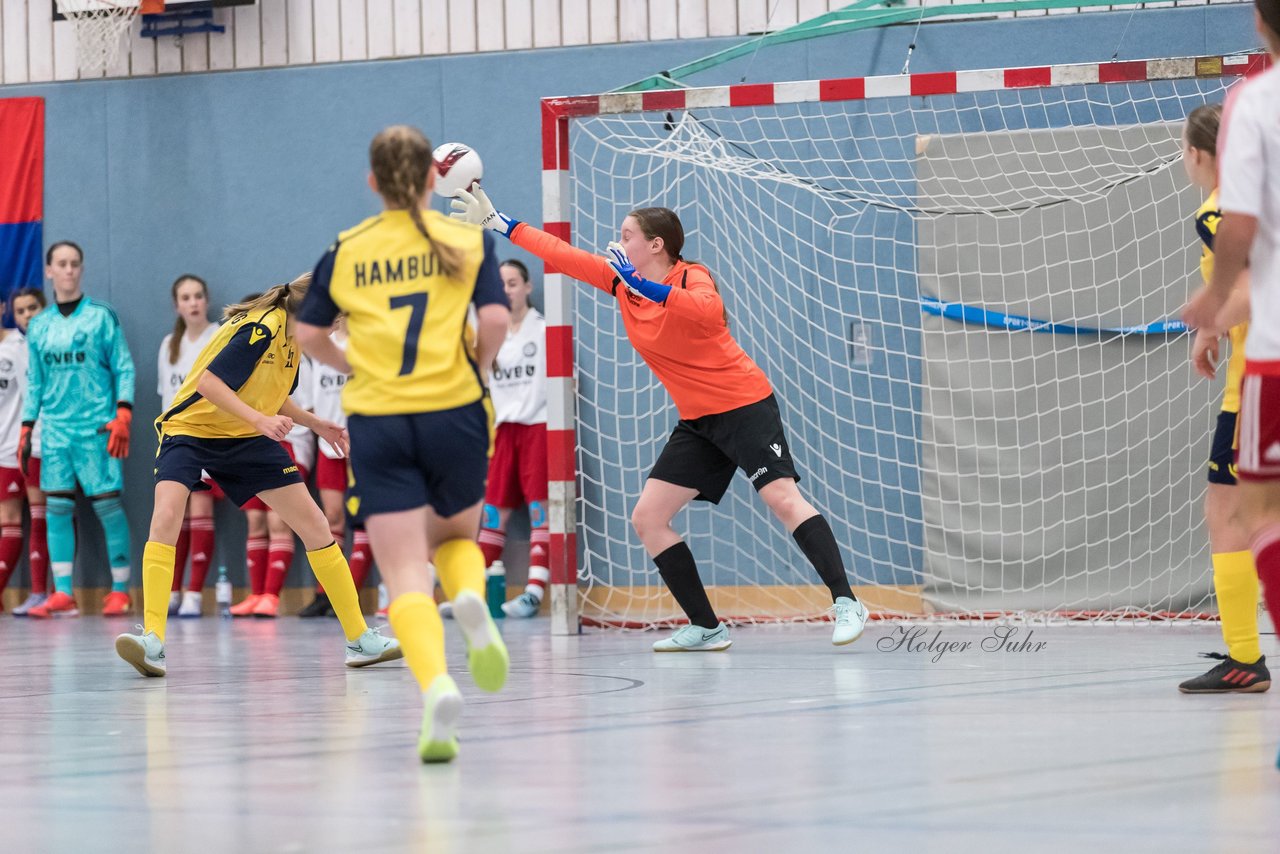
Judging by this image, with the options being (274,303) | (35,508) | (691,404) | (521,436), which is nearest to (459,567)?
(274,303)

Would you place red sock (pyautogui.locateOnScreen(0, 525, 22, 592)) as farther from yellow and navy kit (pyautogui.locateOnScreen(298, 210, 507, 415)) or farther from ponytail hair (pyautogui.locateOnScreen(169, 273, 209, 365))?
yellow and navy kit (pyautogui.locateOnScreen(298, 210, 507, 415))

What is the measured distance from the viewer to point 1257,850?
2.59 m

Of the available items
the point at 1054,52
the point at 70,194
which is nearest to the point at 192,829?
the point at 1054,52

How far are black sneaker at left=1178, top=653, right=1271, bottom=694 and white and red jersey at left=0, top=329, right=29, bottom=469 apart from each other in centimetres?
855

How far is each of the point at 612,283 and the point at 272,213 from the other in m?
4.66

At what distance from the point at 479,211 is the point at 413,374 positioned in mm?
2842

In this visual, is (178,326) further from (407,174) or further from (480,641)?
(480,641)

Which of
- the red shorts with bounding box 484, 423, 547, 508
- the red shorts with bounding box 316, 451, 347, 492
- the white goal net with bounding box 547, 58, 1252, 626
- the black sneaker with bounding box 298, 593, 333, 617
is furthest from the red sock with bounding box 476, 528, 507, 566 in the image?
the black sneaker with bounding box 298, 593, 333, 617

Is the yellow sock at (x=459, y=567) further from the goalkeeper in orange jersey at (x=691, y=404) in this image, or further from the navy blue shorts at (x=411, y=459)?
the goalkeeper in orange jersey at (x=691, y=404)

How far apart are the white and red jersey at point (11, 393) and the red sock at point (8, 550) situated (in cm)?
44

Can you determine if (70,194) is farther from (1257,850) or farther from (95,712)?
(1257,850)

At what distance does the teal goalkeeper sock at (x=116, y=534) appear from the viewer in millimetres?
10789

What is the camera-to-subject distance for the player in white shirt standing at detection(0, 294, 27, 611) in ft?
36.4

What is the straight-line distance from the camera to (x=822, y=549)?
6922 millimetres
